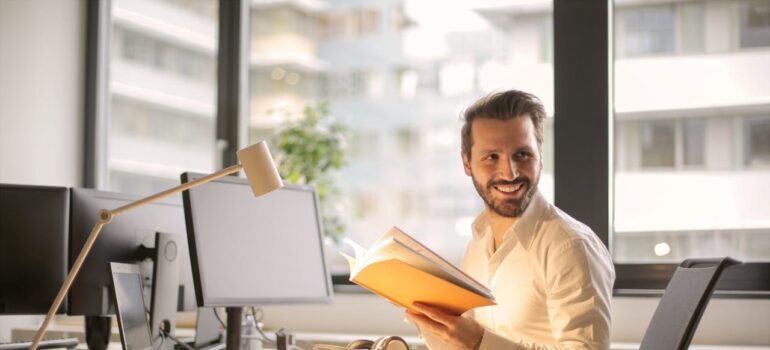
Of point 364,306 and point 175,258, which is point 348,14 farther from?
point 175,258

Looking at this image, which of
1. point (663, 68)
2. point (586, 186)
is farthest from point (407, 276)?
point (663, 68)

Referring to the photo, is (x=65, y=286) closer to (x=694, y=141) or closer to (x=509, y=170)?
(x=509, y=170)

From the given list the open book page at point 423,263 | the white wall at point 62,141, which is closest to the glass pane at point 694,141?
the white wall at point 62,141

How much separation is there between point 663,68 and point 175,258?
1.92m

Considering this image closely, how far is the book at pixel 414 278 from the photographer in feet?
5.85

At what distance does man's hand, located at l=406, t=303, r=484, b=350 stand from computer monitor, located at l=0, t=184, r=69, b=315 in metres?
1.31

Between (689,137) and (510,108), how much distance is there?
55.0 inches

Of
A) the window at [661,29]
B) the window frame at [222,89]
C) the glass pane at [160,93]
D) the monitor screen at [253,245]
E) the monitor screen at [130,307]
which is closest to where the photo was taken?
the monitor screen at [130,307]

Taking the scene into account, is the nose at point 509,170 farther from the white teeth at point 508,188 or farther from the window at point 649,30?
the window at point 649,30

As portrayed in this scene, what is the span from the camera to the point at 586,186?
3.34 m

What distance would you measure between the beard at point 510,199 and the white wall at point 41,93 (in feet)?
7.97

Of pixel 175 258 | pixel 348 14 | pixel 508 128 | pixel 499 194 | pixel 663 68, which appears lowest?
pixel 175 258

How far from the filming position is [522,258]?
85.7 inches

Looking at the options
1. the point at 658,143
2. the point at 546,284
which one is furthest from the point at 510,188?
the point at 658,143
